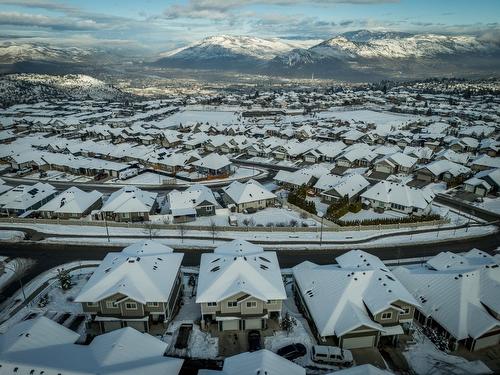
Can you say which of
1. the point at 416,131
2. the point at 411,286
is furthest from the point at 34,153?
the point at 416,131

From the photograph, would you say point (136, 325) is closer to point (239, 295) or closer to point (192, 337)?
point (192, 337)

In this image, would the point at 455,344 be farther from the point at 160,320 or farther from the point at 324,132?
the point at 324,132

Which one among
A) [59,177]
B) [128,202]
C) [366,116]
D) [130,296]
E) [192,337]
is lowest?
[366,116]

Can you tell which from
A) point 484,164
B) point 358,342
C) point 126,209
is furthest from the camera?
point 484,164

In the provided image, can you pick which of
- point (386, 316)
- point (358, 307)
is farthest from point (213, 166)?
point (386, 316)

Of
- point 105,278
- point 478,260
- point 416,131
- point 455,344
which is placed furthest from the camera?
point 416,131

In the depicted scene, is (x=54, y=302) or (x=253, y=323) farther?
(x=54, y=302)

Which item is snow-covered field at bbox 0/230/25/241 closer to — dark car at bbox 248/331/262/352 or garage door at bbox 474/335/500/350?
dark car at bbox 248/331/262/352
